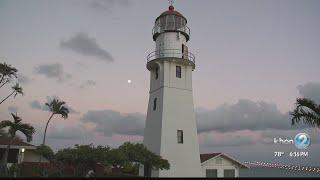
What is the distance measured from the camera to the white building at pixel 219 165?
32.2 m

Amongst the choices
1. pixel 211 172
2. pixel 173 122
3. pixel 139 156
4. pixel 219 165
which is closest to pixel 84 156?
pixel 139 156

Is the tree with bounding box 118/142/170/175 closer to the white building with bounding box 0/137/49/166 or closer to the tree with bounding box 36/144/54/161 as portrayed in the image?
the tree with bounding box 36/144/54/161

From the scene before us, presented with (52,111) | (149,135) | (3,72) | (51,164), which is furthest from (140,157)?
(52,111)

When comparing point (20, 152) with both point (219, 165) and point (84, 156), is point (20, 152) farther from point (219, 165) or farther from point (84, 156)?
point (219, 165)

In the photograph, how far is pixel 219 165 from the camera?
33.3m

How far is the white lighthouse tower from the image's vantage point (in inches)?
1141

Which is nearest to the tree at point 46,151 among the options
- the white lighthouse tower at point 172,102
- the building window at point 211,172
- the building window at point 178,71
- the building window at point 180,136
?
the white lighthouse tower at point 172,102

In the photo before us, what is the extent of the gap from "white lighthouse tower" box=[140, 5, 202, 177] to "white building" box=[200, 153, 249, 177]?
7.55 ft

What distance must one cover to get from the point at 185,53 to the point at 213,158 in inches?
453

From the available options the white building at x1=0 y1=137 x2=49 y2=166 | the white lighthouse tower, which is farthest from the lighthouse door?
the white building at x1=0 y1=137 x2=49 y2=166

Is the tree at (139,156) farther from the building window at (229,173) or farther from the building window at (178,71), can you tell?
the building window at (229,173)

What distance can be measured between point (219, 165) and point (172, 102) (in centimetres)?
911

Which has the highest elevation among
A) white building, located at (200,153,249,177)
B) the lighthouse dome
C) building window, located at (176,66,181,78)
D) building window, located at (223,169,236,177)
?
the lighthouse dome

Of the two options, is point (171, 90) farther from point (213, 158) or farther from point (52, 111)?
point (52, 111)
